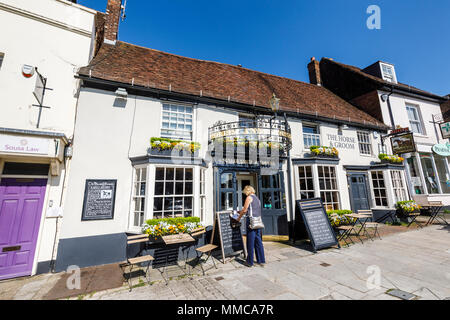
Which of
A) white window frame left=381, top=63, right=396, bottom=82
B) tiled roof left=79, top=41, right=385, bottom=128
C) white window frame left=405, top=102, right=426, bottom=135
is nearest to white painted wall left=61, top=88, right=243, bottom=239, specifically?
tiled roof left=79, top=41, right=385, bottom=128

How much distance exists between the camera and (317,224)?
6570 mm

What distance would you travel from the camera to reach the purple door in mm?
4824

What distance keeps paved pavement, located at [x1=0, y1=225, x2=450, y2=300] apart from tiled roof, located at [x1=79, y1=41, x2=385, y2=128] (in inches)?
234

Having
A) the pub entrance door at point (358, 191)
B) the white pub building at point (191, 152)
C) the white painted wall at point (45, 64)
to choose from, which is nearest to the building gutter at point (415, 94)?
the white pub building at point (191, 152)

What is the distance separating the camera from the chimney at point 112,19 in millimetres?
9109

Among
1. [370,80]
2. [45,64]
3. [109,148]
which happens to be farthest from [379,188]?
[45,64]

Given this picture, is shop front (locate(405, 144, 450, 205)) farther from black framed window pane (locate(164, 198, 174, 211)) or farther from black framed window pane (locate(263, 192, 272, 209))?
black framed window pane (locate(164, 198, 174, 211))

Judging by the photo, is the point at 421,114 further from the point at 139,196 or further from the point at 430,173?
the point at 139,196

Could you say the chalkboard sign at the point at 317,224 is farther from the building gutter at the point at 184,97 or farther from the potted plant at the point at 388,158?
the potted plant at the point at 388,158

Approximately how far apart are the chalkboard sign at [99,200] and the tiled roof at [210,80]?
3438 millimetres

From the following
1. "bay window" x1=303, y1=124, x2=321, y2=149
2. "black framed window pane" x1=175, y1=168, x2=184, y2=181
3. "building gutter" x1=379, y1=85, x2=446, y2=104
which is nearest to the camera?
"black framed window pane" x1=175, y1=168, x2=184, y2=181

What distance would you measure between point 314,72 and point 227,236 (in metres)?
15.2
